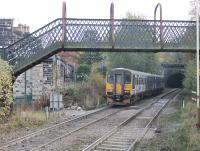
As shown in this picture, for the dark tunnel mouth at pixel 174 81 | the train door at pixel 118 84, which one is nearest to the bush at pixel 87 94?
the train door at pixel 118 84

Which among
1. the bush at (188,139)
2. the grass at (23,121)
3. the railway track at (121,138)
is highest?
the bush at (188,139)

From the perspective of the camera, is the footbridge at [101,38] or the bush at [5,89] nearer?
the bush at [5,89]

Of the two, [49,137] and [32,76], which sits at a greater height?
[32,76]

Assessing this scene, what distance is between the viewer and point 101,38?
2112cm

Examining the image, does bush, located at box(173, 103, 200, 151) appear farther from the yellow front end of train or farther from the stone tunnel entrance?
the stone tunnel entrance

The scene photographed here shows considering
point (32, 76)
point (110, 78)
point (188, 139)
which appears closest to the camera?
point (188, 139)

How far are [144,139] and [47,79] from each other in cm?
1922

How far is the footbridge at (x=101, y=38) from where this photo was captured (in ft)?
69.0

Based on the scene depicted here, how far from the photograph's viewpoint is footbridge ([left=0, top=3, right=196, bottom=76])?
21.0 metres

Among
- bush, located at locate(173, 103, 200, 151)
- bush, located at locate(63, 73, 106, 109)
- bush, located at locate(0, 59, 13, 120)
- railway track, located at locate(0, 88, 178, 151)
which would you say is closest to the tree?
bush, located at locate(63, 73, 106, 109)

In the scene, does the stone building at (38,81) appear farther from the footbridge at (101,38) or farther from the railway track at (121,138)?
the railway track at (121,138)

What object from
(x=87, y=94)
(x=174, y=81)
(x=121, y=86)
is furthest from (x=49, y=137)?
(x=174, y=81)

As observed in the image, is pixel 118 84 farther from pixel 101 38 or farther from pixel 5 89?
pixel 5 89

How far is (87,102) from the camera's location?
3381 cm
